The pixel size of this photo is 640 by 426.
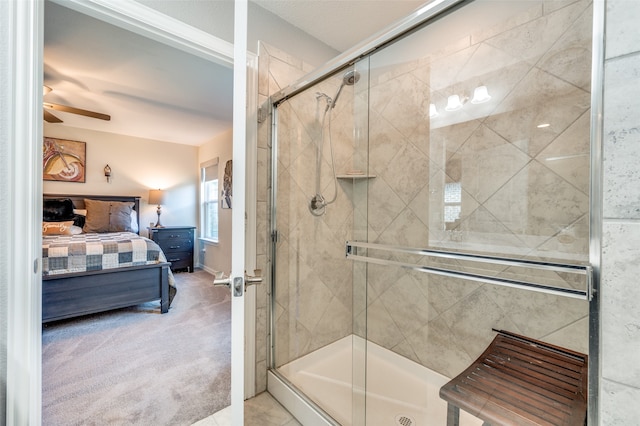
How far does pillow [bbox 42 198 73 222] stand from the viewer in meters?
3.84

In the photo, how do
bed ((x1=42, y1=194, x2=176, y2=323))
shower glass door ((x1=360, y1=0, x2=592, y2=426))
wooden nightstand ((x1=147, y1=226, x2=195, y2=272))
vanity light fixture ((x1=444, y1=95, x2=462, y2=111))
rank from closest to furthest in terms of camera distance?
1. shower glass door ((x1=360, y1=0, x2=592, y2=426))
2. vanity light fixture ((x1=444, y1=95, x2=462, y2=111))
3. bed ((x1=42, y1=194, x2=176, y2=323))
4. wooden nightstand ((x1=147, y1=226, x2=195, y2=272))

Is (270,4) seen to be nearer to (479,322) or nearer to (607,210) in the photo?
(607,210)

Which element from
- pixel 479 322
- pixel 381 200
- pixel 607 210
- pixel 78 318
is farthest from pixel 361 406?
pixel 78 318

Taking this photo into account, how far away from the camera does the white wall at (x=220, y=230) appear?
4.31m

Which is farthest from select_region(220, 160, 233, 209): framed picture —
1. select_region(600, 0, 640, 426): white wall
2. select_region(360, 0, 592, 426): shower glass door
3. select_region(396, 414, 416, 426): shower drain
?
select_region(600, 0, 640, 426): white wall

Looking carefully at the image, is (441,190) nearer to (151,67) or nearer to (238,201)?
(238,201)

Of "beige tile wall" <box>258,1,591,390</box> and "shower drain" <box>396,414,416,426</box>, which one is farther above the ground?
"beige tile wall" <box>258,1,591,390</box>

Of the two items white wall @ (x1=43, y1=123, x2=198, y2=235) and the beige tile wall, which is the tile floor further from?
white wall @ (x1=43, y1=123, x2=198, y2=235)

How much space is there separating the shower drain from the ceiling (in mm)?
2461

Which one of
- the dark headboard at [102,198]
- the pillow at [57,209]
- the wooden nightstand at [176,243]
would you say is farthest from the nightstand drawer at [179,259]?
the pillow at [57,209]

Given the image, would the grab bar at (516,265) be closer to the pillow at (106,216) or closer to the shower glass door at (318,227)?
the shower glass door at (318,227)

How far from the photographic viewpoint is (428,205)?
1647mm

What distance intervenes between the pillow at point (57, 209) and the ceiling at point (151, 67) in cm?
121

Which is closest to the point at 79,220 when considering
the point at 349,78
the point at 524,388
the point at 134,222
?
the point at 134,222
